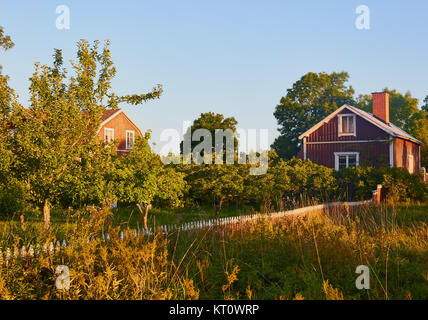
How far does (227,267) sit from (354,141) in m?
26.2

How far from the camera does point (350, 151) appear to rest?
31.0m

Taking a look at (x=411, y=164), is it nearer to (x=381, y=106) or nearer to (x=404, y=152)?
(x=404, y=152)

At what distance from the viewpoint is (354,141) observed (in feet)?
101

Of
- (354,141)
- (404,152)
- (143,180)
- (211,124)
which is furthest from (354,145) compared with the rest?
(143,180)

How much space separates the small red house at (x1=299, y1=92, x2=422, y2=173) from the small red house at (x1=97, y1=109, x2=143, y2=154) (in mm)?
12693

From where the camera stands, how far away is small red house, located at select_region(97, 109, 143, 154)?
30.7 metres

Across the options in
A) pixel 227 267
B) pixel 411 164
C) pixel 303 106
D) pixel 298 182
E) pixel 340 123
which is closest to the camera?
pixel 227 267

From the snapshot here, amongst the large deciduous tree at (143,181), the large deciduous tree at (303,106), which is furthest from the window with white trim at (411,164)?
the large deciduous tree at (143,181)

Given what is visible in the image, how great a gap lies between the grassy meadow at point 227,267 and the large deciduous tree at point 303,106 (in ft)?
117

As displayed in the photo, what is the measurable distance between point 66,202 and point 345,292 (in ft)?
30.9

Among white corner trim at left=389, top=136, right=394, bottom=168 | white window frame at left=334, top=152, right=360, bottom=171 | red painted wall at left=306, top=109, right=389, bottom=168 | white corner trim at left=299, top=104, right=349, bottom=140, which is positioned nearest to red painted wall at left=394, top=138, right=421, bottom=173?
white corner trim at left=389, top=136, right=394, bottom=168

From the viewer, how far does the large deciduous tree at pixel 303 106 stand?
147 ft

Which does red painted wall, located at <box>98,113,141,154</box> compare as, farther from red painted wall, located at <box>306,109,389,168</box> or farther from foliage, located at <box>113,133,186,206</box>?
foliage, located at <box>113,133,186,206</box>

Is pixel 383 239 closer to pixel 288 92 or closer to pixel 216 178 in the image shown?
pixel 216 178
